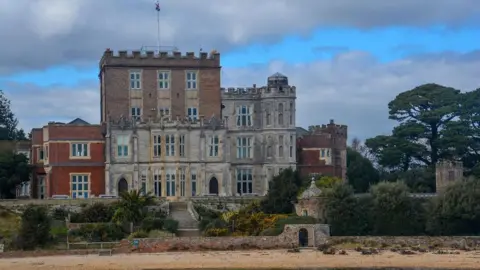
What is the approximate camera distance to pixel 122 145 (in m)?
77.1

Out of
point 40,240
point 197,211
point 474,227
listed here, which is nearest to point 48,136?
point 197,211

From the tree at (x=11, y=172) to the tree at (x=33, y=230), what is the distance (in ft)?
50.7

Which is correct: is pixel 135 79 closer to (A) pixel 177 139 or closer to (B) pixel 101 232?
(A) pixel 177 139

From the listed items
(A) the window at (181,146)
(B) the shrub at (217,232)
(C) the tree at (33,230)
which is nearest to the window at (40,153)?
(A) the window at (181,146)

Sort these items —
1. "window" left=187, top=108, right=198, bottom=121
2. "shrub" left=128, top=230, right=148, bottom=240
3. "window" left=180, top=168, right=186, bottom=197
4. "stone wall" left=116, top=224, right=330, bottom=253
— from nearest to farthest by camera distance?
"stone wall" left=116, top=224, right=330, bottom=253 → "shrub" left=128, top=230, right=148, bottom=240 → "window" left=180, top=168, right=186, bottom=197 → "window" left=187, top=108, right=198, bottom=121

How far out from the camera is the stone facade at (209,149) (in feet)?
252

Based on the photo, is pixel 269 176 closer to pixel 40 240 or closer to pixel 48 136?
pixel 48 136

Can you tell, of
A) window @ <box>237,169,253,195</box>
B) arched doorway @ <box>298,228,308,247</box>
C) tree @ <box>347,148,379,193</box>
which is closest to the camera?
arched doorway @ <box>298,228,308,247</box>

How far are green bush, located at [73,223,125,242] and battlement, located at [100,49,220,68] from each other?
18.9 m

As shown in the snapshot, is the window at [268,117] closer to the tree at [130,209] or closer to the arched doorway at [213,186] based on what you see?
the arched doorway at [213,186]

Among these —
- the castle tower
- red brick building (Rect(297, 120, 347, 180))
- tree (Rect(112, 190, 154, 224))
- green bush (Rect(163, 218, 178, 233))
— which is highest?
red brick building (Rect(297, 120, 347, 180))

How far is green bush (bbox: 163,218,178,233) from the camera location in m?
64.9

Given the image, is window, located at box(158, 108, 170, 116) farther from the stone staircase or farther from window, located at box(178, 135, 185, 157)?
the stone staircase

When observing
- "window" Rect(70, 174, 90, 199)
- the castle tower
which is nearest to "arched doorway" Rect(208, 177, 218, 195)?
"window" Rect(70, 174, 90, 199)
